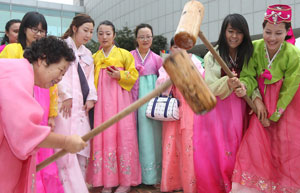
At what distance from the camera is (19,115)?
149 centimetres

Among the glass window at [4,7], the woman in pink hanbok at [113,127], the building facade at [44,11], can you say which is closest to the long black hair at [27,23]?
the woman in pink hanbok at [113,127]

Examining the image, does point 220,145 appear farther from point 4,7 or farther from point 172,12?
point 4,7

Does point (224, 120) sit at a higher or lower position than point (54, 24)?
lower

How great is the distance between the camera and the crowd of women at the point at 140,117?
1.69 m

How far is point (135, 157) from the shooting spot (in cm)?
358

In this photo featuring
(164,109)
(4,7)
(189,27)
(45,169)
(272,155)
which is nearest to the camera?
(189,27)

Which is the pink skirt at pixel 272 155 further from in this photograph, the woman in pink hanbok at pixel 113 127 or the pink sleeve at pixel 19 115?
the pink sleeve at pixel 19 115

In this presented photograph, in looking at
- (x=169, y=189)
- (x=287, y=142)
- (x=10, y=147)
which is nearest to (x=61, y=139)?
(x=10, y=147)

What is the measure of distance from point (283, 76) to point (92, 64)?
2.12 metres

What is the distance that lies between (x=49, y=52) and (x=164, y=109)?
5.92 ft

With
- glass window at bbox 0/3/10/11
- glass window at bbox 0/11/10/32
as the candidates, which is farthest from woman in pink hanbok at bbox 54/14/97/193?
glass window at bbox 0/3/10/11

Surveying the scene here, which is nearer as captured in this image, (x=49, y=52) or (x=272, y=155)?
(x=49, y=52)

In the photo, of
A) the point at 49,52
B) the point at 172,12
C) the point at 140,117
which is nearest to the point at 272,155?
the point at 140,117

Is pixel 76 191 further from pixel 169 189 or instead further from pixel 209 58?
pixel 209 58
